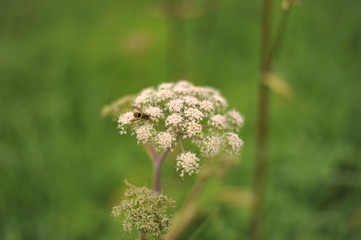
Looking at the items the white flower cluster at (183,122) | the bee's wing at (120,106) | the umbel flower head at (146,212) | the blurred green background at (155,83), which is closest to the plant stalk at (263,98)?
the blurred green background at (155,83)

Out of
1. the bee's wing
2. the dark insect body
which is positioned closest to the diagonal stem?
the dark insect body

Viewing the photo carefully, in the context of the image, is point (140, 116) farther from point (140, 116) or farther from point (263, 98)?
point (263, 98)

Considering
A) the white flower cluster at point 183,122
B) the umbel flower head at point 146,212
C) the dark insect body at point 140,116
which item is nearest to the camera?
the umbel flower head at point 146,212

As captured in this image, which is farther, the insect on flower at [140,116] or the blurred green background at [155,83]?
the blurred green background at [155,83]

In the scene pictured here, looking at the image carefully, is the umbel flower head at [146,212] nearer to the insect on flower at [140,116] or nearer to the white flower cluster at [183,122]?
the white flower cluster at [183,122]

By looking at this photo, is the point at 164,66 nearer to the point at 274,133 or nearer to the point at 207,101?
the point at 274,133

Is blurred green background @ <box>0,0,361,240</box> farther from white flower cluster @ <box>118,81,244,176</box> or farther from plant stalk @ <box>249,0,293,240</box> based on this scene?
white flower cluster @ <box>118,81,244,176</box>
